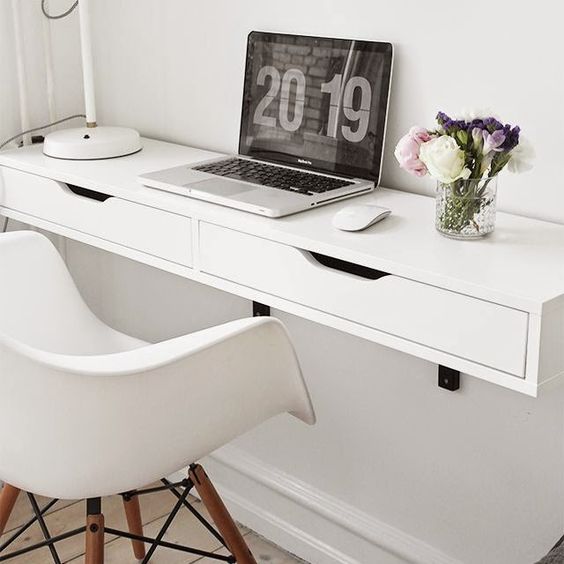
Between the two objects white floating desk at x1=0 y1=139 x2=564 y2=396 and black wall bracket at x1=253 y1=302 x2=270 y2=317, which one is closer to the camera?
white floating desk at x1=0 y1=139 x2=564 y2=396

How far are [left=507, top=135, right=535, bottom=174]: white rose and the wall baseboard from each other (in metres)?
0.81

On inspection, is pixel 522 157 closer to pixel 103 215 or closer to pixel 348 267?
pixel 348 267

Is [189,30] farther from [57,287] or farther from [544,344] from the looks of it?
[544,344]

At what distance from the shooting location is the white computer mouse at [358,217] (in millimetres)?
1556

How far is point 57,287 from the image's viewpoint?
1.92 meters

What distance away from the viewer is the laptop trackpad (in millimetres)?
1736

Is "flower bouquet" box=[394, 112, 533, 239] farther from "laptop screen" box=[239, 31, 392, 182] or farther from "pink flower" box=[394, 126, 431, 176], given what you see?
"laptop screen" box=[239, 31, 392, 182]

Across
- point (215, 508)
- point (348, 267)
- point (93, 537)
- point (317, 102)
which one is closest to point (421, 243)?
point (348, 267)

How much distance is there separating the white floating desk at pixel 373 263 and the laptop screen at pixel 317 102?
113 mm

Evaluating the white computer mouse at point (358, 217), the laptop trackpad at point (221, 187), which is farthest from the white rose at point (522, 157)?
the laptop trackpad at point (221, 187)

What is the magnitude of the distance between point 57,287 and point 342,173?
0.58 m

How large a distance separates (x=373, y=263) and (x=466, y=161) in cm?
20

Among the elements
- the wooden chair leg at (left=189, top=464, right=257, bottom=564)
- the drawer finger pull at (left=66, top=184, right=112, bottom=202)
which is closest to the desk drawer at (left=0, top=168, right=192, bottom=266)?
the drawer finger pull at (left=66, top=184, right=112, bottom=202)

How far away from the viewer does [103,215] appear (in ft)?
6.33
